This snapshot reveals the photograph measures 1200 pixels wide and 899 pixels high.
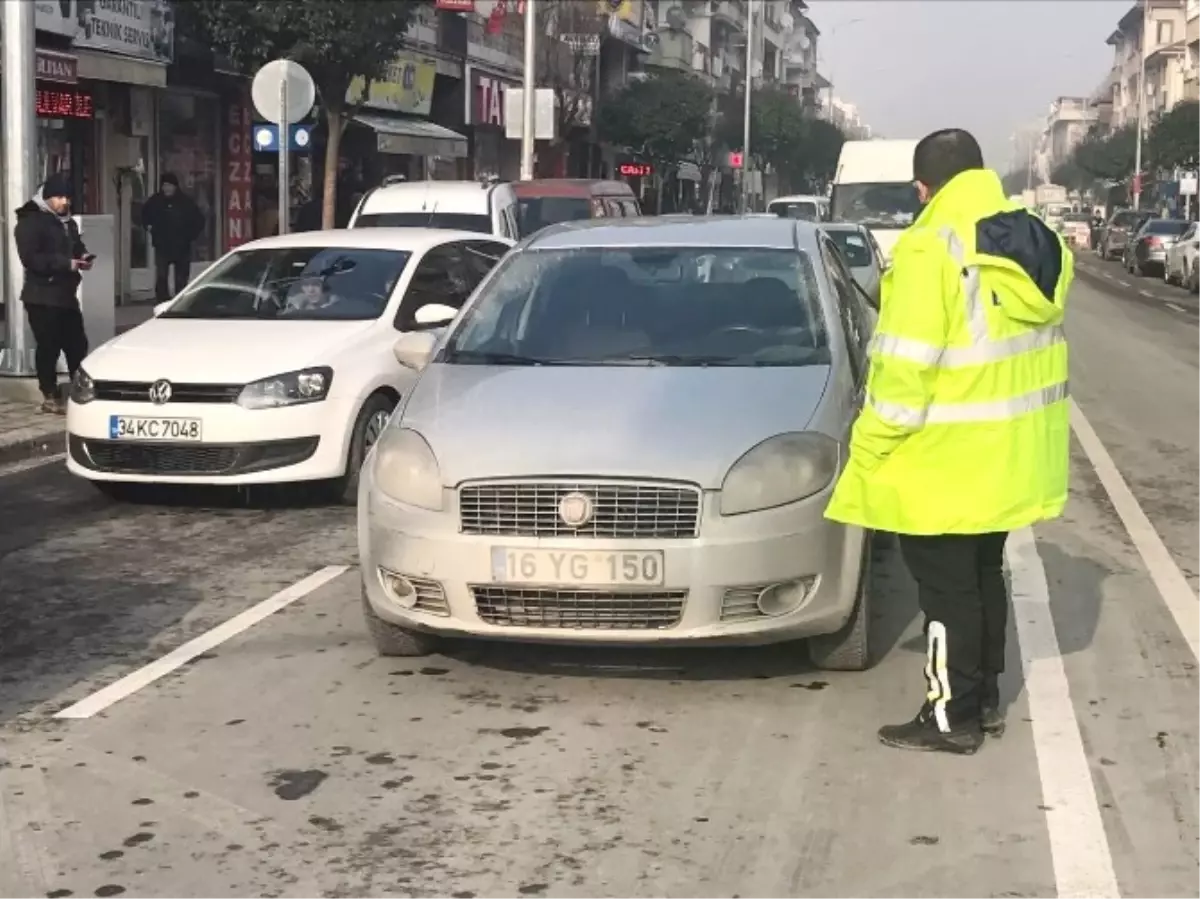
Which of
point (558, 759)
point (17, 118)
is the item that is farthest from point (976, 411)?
point (17, 118)

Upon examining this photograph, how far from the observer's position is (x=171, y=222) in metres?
21.1

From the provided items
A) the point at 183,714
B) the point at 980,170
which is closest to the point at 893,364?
the point at 980,170

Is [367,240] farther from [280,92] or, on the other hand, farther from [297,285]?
[280,92]

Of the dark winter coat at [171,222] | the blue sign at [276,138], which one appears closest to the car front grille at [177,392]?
the blue sign at [276,138]

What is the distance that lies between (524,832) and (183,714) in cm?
158

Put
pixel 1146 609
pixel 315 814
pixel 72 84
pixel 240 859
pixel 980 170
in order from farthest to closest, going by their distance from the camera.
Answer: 1. pixel 72 84
2. pixel 1146 609
3. pixel 980 170
4. pixel 315 814
5. pixel 240 859

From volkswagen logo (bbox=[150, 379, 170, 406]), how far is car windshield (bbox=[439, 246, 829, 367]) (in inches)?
98.9

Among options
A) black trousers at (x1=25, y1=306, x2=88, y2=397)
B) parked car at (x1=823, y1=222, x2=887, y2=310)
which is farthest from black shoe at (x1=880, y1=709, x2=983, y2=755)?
parked car at (x1=823, y1=222, x2=887, y2=310)

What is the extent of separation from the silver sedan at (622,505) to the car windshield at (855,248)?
41.7ft

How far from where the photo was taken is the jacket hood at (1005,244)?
4.77m

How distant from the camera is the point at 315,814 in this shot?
15.2ft

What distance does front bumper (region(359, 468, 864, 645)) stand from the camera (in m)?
5.50

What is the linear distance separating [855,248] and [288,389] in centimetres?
1149

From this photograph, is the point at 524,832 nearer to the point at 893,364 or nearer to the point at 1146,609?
the point at 893,364
